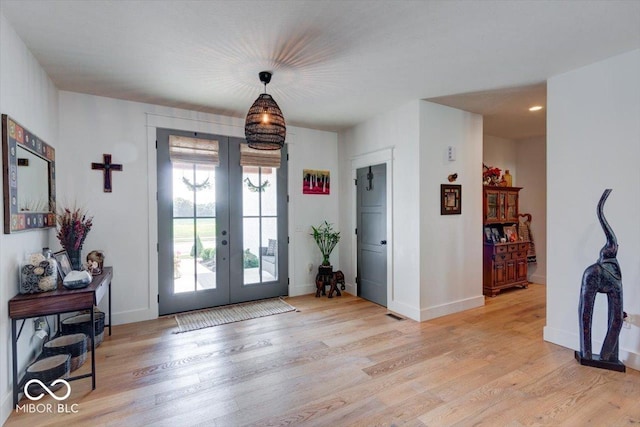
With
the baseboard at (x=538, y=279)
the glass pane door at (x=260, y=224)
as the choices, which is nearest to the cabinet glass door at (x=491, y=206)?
the baseboard at (x=538, y=279)

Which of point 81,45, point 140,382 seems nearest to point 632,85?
point 81,45

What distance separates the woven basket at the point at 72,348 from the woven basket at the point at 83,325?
19cm

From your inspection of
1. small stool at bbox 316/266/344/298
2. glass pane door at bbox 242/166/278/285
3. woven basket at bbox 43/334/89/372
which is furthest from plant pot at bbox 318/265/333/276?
woven basket at bbox 43/334/89/372

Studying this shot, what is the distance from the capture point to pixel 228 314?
3961mm

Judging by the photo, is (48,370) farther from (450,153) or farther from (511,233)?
(511,233)

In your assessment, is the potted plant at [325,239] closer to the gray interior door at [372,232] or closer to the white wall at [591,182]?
the gray interior door at [372,232]

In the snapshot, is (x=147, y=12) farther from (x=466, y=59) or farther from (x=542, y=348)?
(x=542, y=348)

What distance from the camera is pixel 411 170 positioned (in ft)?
12.5

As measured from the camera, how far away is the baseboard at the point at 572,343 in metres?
2.57

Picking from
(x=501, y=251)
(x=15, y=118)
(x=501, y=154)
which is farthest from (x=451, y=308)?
(x=15, y=118)

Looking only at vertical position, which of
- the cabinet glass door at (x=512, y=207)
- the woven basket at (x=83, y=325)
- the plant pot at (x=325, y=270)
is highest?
the cabinet glass door at (x=512, y=207)

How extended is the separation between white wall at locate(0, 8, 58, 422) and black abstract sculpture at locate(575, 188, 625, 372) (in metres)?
4.39

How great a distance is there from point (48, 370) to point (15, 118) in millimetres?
1912

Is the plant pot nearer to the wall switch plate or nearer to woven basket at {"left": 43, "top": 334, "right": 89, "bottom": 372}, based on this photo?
the wall switch plate
